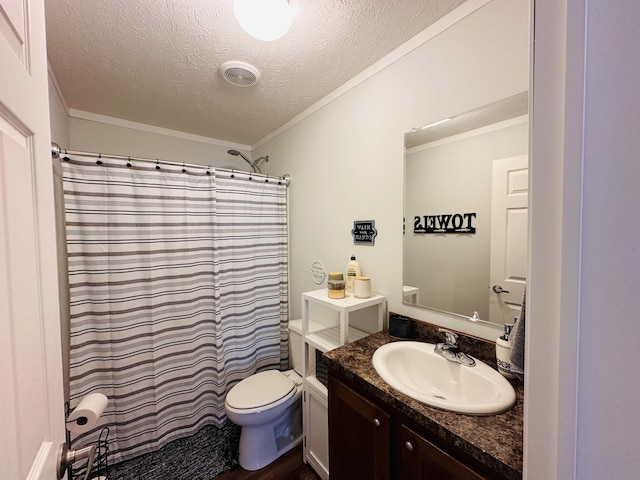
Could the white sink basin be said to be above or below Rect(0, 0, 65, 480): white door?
below

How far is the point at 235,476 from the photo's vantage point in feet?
4.88

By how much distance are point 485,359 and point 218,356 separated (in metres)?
1.72

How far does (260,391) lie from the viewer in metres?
1.61

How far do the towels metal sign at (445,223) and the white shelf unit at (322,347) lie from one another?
Result: 1.53 feet

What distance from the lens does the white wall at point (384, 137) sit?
1.04 metres

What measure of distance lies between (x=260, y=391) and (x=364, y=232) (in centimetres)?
A: 122

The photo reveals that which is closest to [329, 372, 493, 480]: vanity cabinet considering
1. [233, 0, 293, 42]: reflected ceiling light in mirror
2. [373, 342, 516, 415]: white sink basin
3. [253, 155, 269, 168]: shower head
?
[373, 342, 516, 415]: white sink basin

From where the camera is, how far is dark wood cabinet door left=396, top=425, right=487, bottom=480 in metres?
0.69

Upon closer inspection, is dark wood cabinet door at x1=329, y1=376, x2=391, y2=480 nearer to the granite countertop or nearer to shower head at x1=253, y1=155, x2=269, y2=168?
the granite countertop

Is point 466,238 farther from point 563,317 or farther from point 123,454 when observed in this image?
point 123,454

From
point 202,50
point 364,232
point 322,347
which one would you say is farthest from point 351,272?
point 202,50

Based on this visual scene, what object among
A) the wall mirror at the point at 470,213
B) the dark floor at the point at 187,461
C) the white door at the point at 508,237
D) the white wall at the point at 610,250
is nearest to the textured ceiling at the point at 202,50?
the wall mirror at the point at 470,213

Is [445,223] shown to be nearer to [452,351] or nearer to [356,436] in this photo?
[452,351]

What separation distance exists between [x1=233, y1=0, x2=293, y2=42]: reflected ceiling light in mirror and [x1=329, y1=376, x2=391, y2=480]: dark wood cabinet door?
5.11 feet
